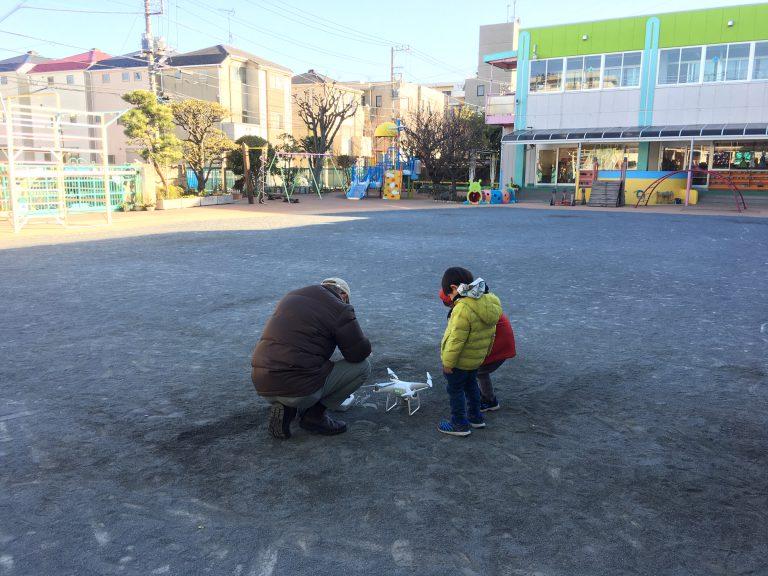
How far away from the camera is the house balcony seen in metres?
34.8

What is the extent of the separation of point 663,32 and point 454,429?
3172 centimetres

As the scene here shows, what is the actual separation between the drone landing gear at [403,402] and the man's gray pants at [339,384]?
14.8 inches

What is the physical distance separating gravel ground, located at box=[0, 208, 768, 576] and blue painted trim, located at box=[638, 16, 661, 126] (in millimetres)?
24785

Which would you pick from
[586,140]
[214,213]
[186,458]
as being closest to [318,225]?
[214,213]

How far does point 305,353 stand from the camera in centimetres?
372

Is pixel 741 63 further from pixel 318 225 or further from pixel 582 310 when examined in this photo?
pixel 582 310

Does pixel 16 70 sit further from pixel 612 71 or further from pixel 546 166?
pixel 612 71

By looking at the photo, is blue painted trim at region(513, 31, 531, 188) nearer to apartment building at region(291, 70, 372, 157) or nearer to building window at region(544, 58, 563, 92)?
building window at region(544, 58, 563, 92)

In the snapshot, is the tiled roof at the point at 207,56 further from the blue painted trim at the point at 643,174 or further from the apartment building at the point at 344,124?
the blue painted trim at the point at 643,174

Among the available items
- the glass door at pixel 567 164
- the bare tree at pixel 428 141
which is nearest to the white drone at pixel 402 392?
the bare tree at pixel 428 141

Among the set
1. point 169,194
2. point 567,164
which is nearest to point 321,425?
point 169,194

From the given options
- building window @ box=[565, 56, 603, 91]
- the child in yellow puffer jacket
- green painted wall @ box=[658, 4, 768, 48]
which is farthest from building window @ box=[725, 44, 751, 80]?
the child in yellow puffer jacket

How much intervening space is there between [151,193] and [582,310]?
20.1m

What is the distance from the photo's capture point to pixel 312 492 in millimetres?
3201
